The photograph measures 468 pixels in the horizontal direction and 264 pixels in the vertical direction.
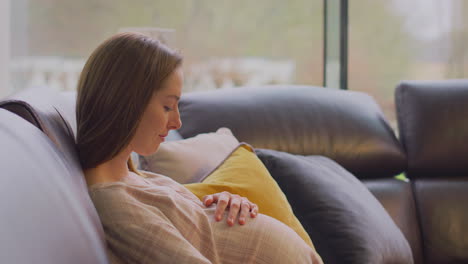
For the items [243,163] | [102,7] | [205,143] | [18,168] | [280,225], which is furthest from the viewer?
[102,7]

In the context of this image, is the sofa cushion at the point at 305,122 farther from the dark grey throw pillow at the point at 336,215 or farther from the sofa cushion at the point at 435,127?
the dark grey throw pillow at the point at 336,215

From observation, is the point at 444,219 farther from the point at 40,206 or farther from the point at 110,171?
the point at 40,206

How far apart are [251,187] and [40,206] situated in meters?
0.80

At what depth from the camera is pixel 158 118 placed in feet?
3.65

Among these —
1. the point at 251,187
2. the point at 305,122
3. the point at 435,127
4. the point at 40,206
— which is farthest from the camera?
the point at 435,127

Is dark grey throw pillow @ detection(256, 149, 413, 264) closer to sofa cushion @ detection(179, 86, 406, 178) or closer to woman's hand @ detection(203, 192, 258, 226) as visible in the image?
sofa cushion @ detection(179, 86, 406, 178)

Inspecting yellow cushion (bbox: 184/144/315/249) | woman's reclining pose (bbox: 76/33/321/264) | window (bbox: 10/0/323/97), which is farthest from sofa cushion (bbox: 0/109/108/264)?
window (bbox: 10/0/323/97)

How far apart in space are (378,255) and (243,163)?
0.42m

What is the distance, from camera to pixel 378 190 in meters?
2.22

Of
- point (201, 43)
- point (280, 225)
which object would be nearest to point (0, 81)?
point (201, 43)

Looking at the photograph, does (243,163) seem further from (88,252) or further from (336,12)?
(336,12)

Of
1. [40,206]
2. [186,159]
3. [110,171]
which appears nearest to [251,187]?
[186,159]

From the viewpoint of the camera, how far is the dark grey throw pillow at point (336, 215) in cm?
163

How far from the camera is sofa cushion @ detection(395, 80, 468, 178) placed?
2330 mm
